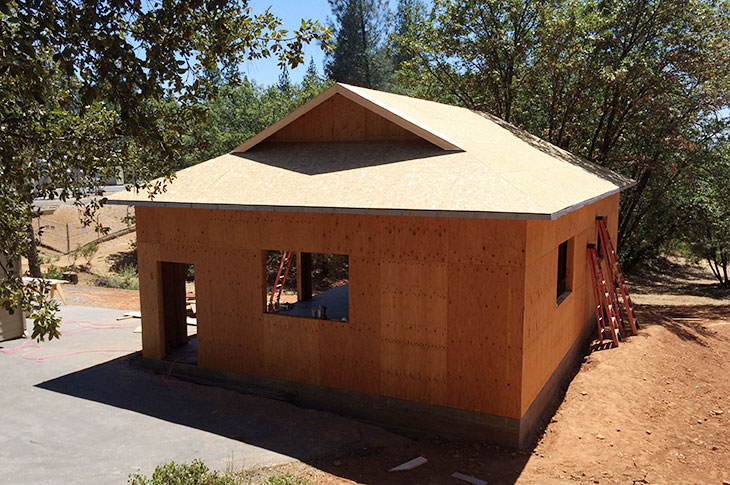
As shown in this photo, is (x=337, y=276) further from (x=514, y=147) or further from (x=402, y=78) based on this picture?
(x=514, y=147)

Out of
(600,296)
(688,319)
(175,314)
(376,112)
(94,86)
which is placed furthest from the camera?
(688,319)

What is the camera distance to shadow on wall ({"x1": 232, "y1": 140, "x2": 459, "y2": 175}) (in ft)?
32.2

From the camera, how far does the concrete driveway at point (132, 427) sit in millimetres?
7539

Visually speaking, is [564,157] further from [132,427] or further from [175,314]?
[132,427]

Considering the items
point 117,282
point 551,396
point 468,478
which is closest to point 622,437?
point 551,396

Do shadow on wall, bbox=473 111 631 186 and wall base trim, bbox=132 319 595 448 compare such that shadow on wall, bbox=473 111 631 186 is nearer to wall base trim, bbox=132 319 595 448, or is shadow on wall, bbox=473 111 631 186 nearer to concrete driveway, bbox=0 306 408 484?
wall base trim, bbox=132 319 595 448

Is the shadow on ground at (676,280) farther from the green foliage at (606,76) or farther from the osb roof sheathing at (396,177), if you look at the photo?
the osb roof sheathing at (396,177)

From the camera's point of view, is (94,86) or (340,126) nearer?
(94,86)

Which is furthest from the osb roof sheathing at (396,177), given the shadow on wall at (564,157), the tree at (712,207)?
the tree at (712,207)

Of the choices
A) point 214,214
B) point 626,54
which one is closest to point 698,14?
point 626,54

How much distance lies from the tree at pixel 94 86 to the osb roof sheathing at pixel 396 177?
8.49 feet

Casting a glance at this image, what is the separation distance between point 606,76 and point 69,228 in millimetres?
30561

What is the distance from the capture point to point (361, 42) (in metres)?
41.0

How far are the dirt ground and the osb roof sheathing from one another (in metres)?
3.34
